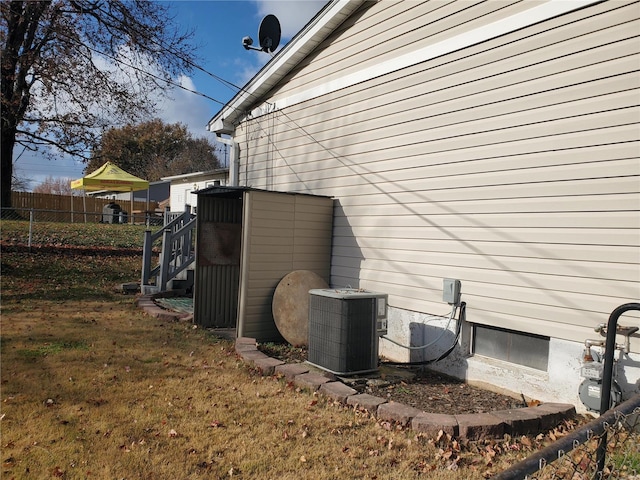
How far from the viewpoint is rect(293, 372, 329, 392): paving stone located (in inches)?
179

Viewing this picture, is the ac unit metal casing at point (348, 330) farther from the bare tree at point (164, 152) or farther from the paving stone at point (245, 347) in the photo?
the bare tree at point (164, 152)

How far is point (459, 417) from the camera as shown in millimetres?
3684

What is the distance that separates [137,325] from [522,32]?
6.38m

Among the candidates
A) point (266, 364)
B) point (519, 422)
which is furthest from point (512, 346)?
point (266, 364)

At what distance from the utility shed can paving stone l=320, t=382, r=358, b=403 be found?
2116 mm

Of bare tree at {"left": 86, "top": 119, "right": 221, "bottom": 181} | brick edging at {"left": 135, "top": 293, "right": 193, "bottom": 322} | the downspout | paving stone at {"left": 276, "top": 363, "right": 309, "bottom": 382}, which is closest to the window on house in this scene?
paving stone at {"left": 276, "top": 363, "right": 309, "bottom": 382}

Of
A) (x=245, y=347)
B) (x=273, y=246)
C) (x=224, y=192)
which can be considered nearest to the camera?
(x=245, y=347)

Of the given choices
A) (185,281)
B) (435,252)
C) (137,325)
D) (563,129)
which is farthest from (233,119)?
(563,129)

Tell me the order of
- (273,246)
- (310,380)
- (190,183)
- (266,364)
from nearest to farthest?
(310,380), (266,364), (273,246), (190,183)

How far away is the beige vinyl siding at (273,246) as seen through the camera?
623 cm

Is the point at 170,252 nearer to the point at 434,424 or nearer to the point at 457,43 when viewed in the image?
the point at 457,43

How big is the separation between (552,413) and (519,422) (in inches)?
16.3

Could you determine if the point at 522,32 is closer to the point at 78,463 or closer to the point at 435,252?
the point at 435,252

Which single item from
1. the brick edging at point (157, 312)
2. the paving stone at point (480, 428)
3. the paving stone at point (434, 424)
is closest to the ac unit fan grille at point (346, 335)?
the paving stone at point (434, 424)
